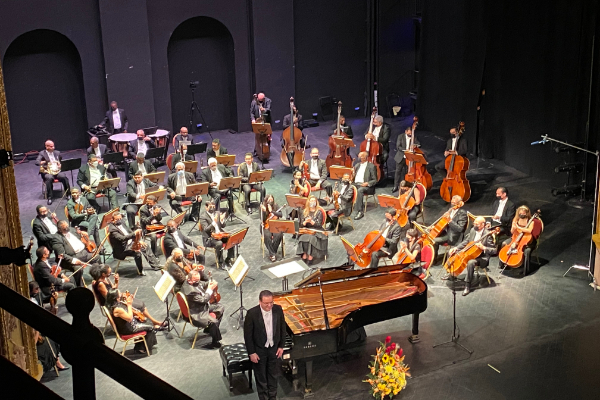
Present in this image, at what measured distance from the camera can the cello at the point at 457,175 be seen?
14.0 meters

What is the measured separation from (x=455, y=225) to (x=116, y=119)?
30.2 ft

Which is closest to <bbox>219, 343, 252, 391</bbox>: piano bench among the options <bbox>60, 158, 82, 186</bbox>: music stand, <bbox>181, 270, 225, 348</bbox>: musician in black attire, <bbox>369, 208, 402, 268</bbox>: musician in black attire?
<bbox>181, 270, 225, 348</bbox>: musician in black attire

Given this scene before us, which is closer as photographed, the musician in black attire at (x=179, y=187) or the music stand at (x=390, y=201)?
the music stand at (x=390, y=201)

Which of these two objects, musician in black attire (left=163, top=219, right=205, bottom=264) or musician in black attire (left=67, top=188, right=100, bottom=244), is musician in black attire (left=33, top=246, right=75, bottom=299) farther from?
musician in black attire (left=67, top=188, right=100, bottom=244)

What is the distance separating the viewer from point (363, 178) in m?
14.5

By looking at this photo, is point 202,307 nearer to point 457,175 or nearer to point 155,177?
point 155,177

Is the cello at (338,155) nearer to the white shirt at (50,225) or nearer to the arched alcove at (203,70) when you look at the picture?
the arched alcove at (203,70)

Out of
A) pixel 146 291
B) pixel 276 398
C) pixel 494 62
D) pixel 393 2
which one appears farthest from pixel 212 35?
pixel 276 398

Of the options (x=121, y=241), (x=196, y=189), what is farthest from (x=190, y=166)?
(x=121, y=241)

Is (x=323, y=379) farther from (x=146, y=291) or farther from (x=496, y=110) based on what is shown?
(x=496, y=110)

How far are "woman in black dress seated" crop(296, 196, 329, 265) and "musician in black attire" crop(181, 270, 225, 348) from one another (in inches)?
110

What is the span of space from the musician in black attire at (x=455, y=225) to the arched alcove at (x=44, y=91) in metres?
10.8

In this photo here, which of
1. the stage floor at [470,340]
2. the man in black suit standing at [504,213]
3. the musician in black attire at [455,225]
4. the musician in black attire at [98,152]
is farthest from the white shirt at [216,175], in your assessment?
the man in black suit standing at [504,213]

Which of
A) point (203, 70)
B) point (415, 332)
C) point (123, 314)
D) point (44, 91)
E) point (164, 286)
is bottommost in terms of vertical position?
point (415, 332)
